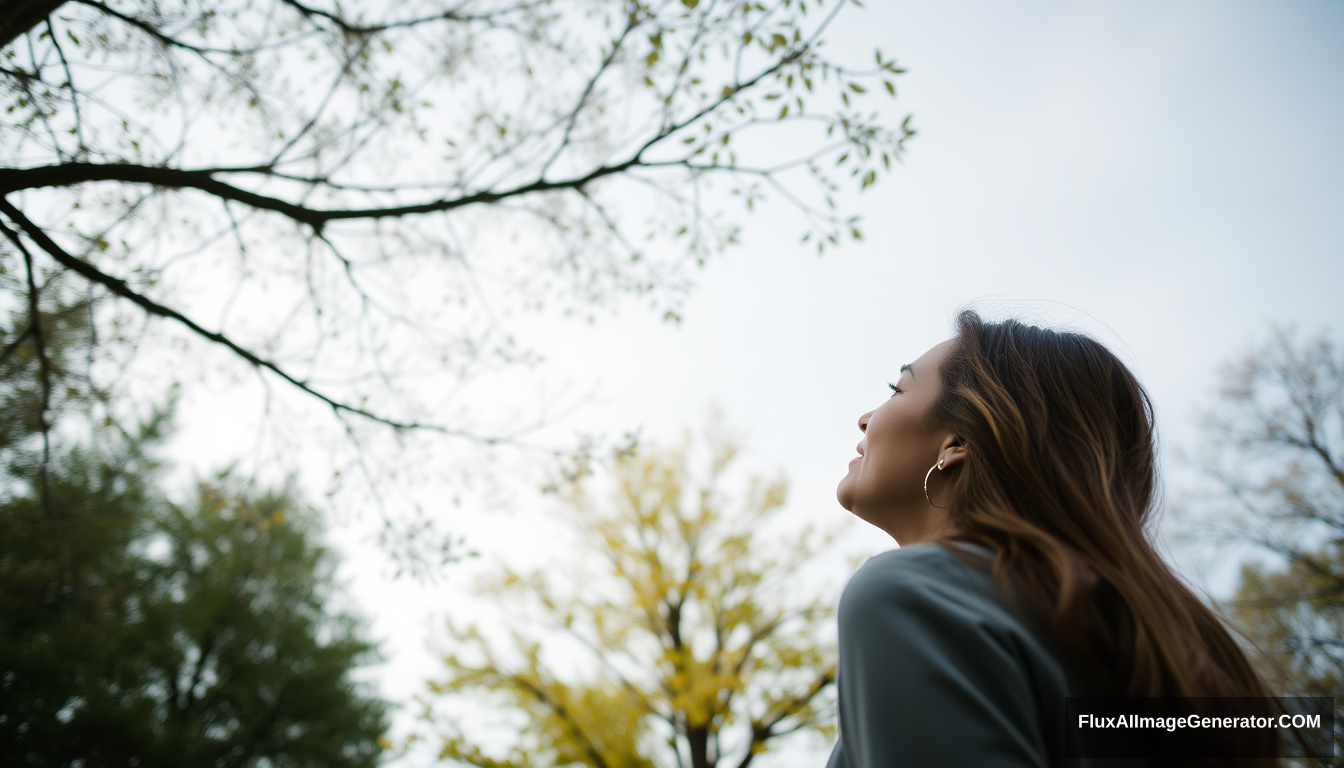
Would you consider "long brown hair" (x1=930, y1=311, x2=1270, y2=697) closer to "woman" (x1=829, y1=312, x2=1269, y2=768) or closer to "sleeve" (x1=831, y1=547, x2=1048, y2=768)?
"woman" (x1=829, y1=312, x2=1269, y2=768)

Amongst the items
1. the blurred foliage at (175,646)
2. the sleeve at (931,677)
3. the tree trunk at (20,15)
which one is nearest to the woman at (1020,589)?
the sleeve at (931,677)

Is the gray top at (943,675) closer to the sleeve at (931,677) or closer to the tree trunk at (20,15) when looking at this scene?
the sleeve at (931,677)

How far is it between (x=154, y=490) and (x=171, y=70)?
39.2 feet

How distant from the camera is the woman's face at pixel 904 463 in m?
1.34

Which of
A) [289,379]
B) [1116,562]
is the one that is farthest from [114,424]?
[1116,562]

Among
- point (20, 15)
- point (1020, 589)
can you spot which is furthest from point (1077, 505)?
point (20, 15)

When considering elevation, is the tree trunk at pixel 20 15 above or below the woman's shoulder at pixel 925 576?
above

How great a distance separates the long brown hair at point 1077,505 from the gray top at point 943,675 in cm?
7

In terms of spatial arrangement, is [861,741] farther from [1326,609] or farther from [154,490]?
[154,490]

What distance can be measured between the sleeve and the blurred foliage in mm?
8227

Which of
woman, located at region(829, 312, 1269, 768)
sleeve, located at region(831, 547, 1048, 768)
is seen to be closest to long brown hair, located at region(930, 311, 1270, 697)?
woman, located at region(829, 312, 1269, 768)

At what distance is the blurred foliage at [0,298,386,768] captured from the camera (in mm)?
8875

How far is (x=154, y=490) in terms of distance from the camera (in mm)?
12258

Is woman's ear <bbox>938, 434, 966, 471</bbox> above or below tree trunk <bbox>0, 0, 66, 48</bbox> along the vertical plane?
below
